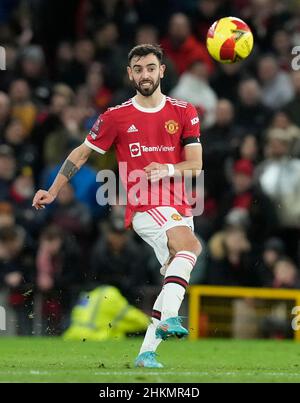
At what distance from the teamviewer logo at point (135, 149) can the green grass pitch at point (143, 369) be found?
1509 mm

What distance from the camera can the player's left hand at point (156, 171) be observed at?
8.69m

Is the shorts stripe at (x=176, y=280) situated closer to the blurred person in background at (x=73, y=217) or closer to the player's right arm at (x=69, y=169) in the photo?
the player's right arm at (x=69, y=169)

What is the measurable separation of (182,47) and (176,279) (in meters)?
7.25

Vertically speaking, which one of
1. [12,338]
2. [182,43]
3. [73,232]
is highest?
[182,43]

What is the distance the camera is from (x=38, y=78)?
15828 millimetres

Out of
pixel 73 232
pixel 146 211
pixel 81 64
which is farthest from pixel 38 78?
pixel 146 211

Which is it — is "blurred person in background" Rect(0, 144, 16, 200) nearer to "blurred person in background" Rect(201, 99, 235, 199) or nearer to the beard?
"blurred person in background" Rect(201, 99, 235, 199)

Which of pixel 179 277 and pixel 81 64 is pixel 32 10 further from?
pixel 179 277

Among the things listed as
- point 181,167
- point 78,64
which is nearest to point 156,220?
point 181,167

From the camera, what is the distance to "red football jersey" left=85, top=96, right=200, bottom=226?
9055 millimetres

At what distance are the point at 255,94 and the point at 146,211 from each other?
18.8 feet

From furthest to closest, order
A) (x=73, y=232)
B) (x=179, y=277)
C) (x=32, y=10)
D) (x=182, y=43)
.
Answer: (x=32, y=10) → (x=182, y=43) → (x=73, y=232) → (x=179, y=277)

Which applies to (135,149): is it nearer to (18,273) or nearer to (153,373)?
(153,373)

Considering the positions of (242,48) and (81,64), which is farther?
(81,64)
